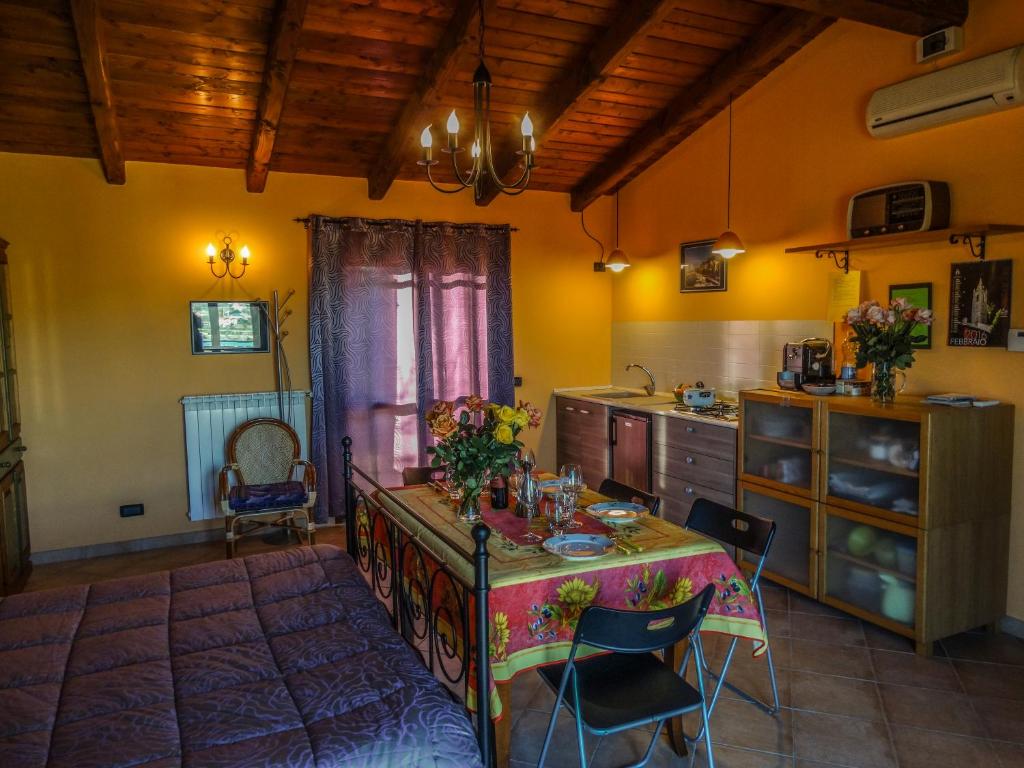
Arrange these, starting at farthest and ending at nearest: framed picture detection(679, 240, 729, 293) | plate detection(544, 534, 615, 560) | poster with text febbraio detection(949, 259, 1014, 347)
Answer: framed picture detection(679, 240, 729, 293) → poster with text febbraio detection(949, 259, 1014, 347) → plate detection(544, 534, 615, 560)

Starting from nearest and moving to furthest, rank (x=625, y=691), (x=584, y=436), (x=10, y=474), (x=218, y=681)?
(x=218, y=681) < (x=625, y=691) < (x=10, y=474) < (x=584, y=436)

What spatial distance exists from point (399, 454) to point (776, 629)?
2952mm

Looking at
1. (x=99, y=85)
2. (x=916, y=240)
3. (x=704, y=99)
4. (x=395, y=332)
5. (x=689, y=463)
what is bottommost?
(x=689, y=463)

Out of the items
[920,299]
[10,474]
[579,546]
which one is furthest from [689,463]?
[10,474]

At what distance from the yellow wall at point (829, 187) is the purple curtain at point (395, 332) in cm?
135

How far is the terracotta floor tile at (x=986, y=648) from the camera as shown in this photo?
3195 mm

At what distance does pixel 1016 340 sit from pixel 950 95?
1.18 meters

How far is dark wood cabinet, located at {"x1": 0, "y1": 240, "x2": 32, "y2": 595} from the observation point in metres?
3.64

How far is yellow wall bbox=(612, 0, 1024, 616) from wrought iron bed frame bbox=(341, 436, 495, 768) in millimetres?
2695

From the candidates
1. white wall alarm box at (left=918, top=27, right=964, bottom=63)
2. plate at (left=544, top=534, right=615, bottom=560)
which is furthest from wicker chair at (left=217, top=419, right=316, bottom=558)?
white wall alarm box at (left=918, top=27, right=964, bottom=63)

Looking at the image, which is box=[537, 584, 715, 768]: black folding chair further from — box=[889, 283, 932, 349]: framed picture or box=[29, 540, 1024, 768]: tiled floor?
box=[889, 283, 932, 349]: framed picture

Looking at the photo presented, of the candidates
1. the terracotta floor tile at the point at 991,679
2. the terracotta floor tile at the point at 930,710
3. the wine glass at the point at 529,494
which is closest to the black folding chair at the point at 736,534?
the terracotta floor tile at the point at 930,710

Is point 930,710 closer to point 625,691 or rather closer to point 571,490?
point 625,691

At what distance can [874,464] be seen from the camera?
3430 mm
